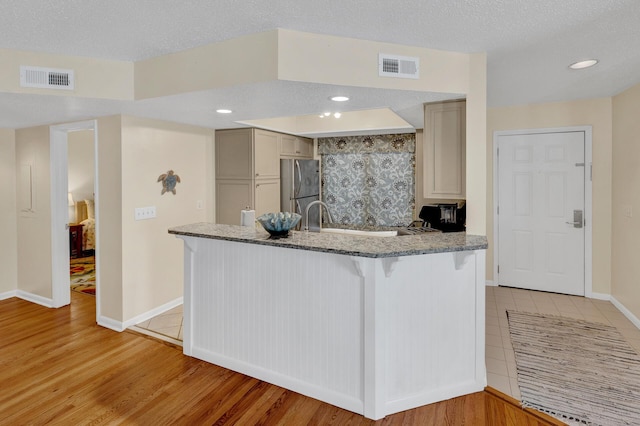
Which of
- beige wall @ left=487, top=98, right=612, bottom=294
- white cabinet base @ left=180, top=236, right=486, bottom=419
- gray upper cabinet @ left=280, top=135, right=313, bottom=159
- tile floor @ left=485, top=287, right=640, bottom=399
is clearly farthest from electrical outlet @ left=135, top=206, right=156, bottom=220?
beige wall @ left=487, top=98, right=612, bottom=294

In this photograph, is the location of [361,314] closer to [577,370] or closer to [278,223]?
[278,223]

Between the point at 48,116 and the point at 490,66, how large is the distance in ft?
12.7

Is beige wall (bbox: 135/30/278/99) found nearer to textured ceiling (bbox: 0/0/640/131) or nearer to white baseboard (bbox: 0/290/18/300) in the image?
textured ceiling (bbox: 0/0/640/131)

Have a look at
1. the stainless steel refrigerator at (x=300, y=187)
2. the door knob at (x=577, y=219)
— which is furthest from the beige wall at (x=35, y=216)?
the door knob at (x=577, y=219)

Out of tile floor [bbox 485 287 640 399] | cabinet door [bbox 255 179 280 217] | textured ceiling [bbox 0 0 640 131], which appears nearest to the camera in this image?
textured ceiling [bbox 0 0 640 131]

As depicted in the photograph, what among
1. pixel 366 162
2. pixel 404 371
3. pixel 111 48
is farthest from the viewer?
pixel 366 162

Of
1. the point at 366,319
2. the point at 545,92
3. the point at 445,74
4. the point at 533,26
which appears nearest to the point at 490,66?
the point at 445,74

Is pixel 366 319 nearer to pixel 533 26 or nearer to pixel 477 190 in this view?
pixel 477 190

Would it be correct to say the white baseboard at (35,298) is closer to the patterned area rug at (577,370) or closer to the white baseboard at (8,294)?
the white baseboard at (8,294)

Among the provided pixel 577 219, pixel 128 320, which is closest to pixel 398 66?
pixel 577 219

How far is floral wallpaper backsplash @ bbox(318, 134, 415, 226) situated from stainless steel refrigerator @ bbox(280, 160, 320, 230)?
0.20 m

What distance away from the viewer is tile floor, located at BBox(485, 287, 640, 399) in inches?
103

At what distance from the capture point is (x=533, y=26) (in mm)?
2070

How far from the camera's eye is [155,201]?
147 inches
